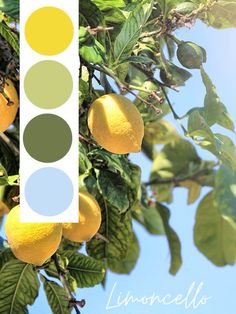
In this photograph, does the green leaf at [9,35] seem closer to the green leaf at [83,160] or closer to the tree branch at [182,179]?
the green leaf at [83,160]

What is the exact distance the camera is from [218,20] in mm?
1195

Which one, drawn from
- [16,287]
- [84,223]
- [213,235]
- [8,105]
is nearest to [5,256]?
[16,287]

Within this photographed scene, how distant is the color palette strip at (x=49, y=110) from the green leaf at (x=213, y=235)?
851 millimetres

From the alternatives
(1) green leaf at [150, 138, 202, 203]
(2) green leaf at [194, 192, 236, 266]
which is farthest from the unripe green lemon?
(1) green leaf at [150, 138, 202, 203]

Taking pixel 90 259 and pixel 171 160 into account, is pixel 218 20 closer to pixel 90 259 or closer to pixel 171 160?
pixel 90 259

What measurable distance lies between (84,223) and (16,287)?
0.62 feet

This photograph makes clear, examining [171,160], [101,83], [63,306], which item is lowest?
[171,160]

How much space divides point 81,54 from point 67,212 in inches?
7.3

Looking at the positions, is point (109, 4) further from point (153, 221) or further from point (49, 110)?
point (153, 221)

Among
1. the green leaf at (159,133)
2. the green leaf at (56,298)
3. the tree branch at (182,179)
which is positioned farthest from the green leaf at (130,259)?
the green leaf at (56,298)

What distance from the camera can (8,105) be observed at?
0.96 meters

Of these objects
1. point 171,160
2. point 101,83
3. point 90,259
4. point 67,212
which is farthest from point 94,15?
point 171,160

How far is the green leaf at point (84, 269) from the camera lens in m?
1.20

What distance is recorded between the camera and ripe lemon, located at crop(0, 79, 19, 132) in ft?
3.16
